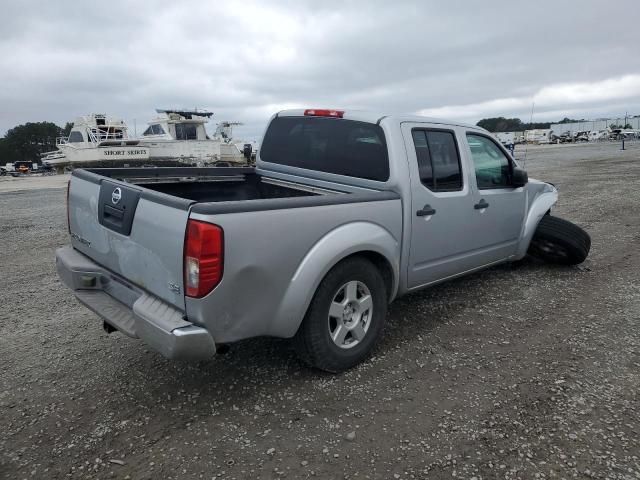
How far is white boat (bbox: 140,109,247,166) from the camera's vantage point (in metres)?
33.5

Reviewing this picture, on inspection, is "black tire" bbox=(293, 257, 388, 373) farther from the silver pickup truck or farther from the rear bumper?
the rear bumper

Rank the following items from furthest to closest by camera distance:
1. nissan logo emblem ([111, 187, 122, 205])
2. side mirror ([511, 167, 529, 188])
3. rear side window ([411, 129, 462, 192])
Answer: side mirror ([511, 167, 529, 188]) → rear side window ([411, 129, 462, 192]) → nissan logo emblem ([111, 187, 122, 205])

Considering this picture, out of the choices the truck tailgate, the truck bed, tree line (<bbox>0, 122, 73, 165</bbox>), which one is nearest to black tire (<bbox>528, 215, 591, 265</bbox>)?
the truck bed

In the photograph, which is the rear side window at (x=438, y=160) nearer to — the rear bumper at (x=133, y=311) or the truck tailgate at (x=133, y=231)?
the truck tailgate at (x=133, y=231)

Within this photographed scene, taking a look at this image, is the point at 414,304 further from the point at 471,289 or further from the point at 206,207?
the point at 206,207

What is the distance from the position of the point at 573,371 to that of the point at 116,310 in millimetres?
3190

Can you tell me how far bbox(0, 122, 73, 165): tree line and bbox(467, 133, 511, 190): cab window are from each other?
81.5 meters

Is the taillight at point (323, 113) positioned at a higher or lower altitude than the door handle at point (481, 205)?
higher

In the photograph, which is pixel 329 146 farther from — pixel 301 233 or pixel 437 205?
pixel 301 233

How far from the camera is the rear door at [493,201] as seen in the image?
4371mm

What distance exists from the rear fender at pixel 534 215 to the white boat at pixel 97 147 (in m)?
29.7

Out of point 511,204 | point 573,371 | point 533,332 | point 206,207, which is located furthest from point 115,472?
point 511,204

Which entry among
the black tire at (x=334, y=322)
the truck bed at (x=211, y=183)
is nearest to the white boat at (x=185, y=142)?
the truck bed at (x=211, y=183)

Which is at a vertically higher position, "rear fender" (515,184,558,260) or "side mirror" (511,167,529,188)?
"side mirror" (511,167,529,188)
